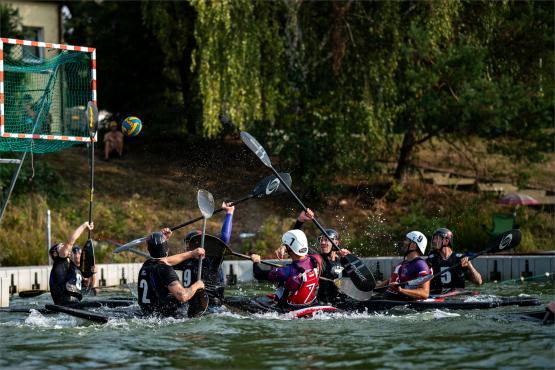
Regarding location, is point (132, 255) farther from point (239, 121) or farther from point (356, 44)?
point (356, 44)

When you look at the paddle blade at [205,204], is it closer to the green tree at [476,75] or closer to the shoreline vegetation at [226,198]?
the shoreline vegetation at [226,198]

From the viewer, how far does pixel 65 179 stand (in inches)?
937

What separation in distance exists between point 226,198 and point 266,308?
1017 centimetres

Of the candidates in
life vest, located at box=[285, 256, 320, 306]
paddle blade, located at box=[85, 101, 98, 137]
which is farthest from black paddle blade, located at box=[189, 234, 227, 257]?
paddle blade, located at box=[85, 101, 98, 137]

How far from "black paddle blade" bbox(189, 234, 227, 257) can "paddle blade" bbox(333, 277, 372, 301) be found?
5.28 ft

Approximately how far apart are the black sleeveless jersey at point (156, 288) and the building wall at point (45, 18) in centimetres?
1885

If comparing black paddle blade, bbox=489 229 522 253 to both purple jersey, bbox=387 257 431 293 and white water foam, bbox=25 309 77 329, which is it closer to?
purple jersey, bbox=387 257 431 293

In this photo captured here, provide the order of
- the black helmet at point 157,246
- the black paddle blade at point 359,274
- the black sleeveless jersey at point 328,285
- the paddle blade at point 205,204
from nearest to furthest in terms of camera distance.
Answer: the black helmet at point 157,246, the paddle blade at point 205,204, the black paddle blade at point 359,274, the black sleeveless jersey at point 328,285

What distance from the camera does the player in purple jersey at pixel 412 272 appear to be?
43.8 feet

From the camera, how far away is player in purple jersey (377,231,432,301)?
43.8 ft

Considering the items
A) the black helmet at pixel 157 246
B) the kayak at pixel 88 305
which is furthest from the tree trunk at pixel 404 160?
the black helmet at pixel 157 246

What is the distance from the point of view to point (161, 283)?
38.4 ft

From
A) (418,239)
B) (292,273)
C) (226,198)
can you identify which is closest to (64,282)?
(292,273)

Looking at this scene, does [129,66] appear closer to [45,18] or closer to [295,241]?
[45,18]
